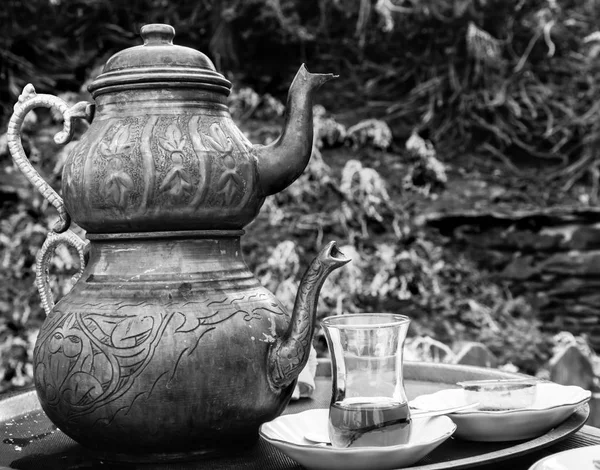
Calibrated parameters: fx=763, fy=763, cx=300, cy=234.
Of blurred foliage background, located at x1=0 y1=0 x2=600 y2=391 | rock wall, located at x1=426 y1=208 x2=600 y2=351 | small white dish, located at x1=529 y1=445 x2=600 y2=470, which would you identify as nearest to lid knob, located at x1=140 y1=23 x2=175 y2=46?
small white dish, located at x1=529 y1=445 x2=600 y2=470

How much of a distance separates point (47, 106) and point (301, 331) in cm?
47

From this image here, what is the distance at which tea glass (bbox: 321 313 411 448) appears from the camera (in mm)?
853

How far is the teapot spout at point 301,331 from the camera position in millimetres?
944

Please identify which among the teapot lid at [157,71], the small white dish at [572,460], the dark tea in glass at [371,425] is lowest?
the small white dish at [572,460]

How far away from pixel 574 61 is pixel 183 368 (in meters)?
2.96

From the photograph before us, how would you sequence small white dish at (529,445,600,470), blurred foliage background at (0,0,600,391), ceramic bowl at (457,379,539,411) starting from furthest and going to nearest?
blurred foliage background at (0,0,600,391)
ceramic bowl at (457,379,539,411)
small white dish at (529,445,600,470)

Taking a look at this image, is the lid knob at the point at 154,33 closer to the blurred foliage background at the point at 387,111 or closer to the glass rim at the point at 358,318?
the glass rim at the point at 358,318

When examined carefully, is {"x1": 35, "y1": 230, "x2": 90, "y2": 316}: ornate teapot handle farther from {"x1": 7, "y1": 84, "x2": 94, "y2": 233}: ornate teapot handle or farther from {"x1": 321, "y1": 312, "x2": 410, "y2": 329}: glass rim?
{"x1": 321, "y1": 312, "x2": 410, "y2": 329}: glass rim

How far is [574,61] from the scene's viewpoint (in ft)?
11.0

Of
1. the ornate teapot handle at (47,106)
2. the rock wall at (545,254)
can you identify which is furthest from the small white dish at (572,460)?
the rock wall at (545,254)

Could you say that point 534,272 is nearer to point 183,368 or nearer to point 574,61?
point 574,61

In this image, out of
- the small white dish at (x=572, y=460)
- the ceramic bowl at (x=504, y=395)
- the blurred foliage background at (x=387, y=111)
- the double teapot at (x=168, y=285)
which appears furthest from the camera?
the blurred foliage background at (x=387, y=111)

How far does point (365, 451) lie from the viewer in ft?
2.57

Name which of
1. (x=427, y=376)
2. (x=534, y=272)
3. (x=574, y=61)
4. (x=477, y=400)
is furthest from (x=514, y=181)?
(x=477, y=400)
